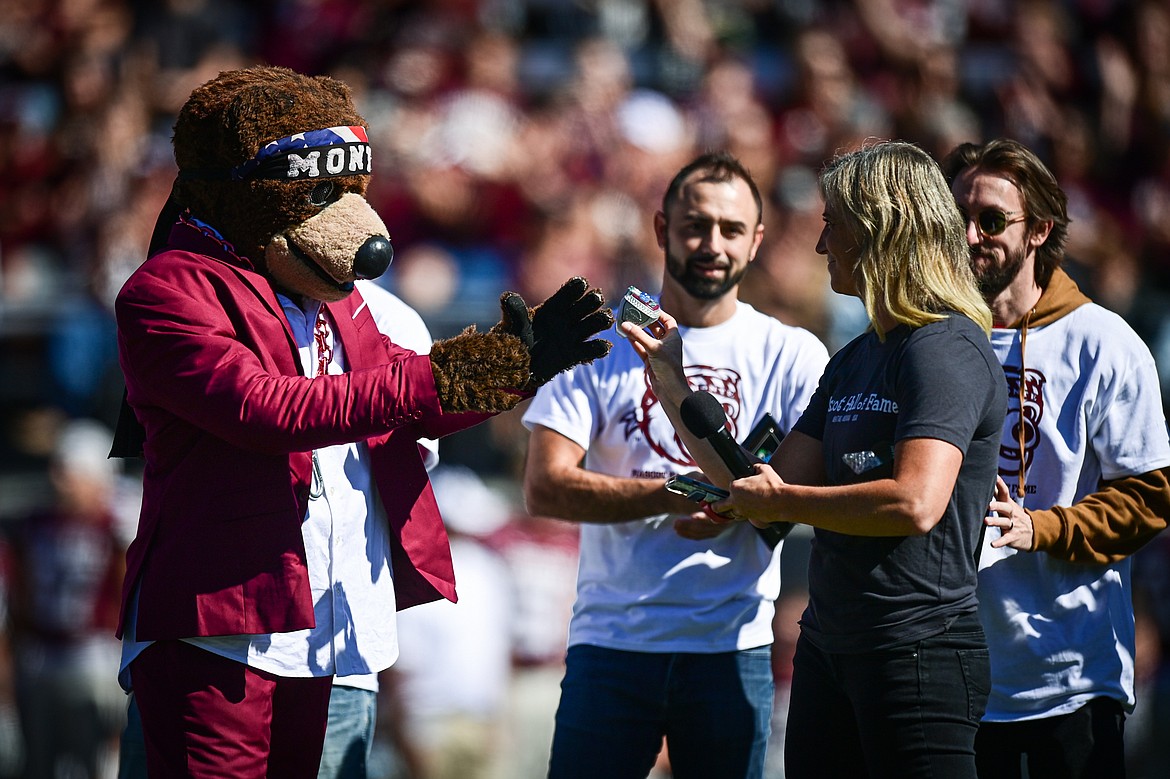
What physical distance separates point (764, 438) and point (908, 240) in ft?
2.45

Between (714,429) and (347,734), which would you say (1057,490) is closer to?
(714,429)

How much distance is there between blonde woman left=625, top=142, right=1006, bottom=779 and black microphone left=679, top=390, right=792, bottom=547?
0.05 meters

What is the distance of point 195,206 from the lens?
279 cm

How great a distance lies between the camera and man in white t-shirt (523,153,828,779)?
11.2 ft

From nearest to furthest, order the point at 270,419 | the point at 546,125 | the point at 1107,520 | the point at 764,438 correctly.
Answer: the point at 270,419 < the point at 1107,520 < the point at 764,438 < the point at 546,125

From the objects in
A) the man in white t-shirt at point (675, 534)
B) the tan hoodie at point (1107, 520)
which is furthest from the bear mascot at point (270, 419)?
the tan hoodie at point (1107, 520)

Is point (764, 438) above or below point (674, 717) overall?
above

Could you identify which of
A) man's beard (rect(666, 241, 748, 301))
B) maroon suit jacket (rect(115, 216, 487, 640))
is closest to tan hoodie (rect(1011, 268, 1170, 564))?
man's beard (rect(666, 241, 748, 301))

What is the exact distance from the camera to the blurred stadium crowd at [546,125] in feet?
22.9

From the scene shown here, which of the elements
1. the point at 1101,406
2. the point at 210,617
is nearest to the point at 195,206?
the point at 210,617

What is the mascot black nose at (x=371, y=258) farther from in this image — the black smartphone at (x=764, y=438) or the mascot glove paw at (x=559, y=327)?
the black smartphone at (x=764, y=438)

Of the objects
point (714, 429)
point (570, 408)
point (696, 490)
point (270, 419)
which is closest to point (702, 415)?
point (714, 429)

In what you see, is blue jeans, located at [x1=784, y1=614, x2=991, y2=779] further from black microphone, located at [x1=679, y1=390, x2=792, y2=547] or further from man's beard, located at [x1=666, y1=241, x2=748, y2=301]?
man's beard, located at [x1=666, y1=241, x2=748, y2=301]

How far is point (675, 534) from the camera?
3.49 m
